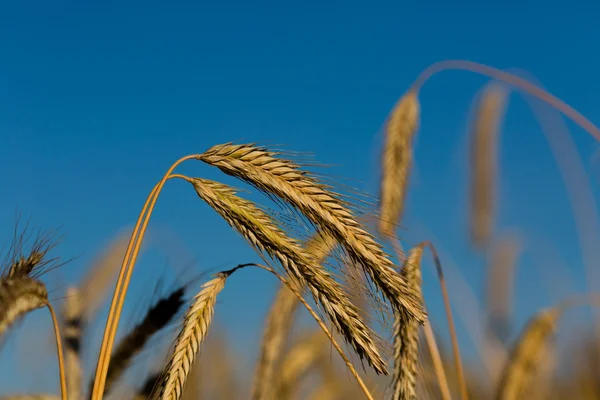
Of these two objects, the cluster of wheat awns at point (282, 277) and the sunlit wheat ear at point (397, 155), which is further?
the sunlit wheat ear at point (397, 155)

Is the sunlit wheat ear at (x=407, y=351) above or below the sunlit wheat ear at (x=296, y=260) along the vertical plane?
below

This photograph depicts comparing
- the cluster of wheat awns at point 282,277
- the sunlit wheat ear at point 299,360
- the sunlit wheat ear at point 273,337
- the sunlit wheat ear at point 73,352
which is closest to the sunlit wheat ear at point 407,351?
Result: the cluster of wheat awns at point 282,277

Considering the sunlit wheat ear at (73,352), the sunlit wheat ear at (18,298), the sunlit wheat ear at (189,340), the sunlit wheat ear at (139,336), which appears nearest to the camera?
the sunlit wheat ear at (18,298)

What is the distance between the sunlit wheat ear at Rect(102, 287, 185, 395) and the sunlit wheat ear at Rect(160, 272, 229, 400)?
0.65m

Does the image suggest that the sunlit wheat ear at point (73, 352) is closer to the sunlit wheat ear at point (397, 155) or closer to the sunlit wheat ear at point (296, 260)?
the sunlit wheat ear at point (296, 260)

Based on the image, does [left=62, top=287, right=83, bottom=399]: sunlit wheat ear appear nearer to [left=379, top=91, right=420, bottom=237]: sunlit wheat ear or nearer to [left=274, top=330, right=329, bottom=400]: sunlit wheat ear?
[left=274, top=330, right=329, bottom=400]: sunlit wheat ear

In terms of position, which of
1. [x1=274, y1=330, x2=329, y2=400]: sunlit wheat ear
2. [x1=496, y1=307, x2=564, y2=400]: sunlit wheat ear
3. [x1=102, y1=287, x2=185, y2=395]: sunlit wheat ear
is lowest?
[x1=496, y1=307, x2=564, y2=400]: sunlit wheat ear

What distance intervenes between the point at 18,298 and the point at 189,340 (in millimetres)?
661

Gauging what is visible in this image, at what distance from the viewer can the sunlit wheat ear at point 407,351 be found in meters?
3.13

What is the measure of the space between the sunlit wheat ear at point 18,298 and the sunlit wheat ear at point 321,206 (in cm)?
86

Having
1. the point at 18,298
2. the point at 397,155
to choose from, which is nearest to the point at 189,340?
the point at 18,298

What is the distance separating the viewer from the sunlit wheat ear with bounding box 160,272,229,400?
2.62m

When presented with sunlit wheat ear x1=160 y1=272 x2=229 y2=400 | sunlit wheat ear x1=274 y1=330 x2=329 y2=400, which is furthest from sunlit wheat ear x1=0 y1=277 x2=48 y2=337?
sunlit wheat ear x1=274 y1=330 x2=329 y2=400

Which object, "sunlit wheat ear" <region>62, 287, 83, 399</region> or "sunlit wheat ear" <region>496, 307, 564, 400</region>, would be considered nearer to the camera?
"sunlit wheat ear" <region>62, 287, 83, 399</region>
